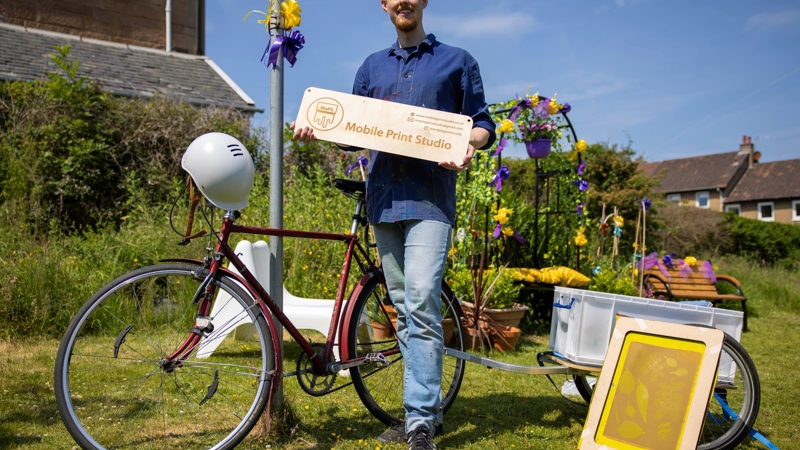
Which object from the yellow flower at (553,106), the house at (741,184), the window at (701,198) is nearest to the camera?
the yellow flower at (553,106)

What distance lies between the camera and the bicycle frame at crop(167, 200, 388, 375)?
7.55 ft

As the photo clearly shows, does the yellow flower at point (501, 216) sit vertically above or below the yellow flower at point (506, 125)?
below

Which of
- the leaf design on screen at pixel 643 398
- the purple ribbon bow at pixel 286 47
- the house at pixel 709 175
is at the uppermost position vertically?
the house at pixel 709 175

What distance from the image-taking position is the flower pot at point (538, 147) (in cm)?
609

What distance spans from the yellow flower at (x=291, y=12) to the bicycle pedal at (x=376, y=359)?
150 centimetres

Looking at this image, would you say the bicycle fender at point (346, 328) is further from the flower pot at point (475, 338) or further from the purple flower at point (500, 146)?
the purple flower at point (500, 146)

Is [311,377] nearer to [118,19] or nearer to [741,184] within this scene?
[118,19]

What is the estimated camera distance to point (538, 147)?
6102mm

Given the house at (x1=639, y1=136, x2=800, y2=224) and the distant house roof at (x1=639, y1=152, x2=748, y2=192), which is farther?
the distant house roof at (x1=639, y1=152, x2=748, y2=192)

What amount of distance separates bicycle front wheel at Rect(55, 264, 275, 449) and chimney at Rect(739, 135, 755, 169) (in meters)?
42.6

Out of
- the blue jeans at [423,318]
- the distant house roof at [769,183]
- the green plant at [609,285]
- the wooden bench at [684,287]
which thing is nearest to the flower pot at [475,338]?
the green plant at [609,285]

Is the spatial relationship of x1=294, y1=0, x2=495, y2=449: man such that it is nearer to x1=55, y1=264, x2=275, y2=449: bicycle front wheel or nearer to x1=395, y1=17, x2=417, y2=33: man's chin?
x1=395, y1=17, x2=417, y2=33: man's chin

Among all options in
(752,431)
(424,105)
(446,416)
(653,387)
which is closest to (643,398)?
(653,387)

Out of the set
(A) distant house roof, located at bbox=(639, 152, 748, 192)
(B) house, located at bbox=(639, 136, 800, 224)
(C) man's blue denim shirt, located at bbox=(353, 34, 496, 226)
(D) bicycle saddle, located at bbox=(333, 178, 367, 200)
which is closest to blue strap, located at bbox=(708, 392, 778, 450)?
(C) man's blue denim shirt, located at bbox=(353, 34, 496, 226)
